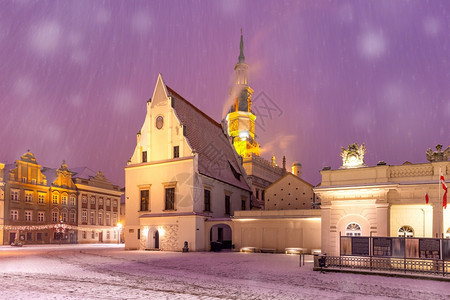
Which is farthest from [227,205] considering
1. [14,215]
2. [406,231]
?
[14,215]

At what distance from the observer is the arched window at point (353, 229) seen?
2174cm

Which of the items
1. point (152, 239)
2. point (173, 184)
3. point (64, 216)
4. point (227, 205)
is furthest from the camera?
point (64, 216)

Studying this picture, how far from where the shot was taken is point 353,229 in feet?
72.0

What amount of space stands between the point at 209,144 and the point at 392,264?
27158 mm

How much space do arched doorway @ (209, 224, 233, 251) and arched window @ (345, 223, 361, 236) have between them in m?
17.5

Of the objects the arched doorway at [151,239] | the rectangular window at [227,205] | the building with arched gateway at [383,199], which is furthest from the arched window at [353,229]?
the arched doorway at [151,239]

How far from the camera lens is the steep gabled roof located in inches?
1535

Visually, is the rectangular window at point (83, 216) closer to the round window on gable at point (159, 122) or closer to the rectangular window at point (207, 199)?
the round window on gable at point (159, 122)

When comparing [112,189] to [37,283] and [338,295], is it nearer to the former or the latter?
[37,283]

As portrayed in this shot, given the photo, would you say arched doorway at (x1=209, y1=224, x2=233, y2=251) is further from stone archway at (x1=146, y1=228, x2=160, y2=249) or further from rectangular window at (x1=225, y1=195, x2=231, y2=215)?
stone archway at (x1=146, y1=228, x2=160, y2=249)

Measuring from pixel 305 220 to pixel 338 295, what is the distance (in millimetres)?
19989

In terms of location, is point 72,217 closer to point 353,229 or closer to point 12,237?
point 12,237

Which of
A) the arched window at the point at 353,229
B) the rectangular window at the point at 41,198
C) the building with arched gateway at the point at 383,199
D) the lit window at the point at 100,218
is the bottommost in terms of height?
the lit window at the point at 100,218

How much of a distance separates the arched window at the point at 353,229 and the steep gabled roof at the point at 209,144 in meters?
17.7
